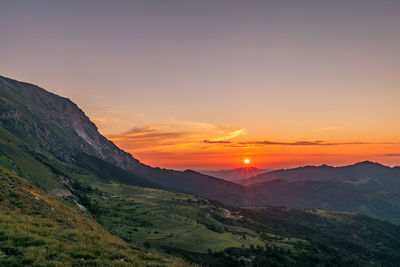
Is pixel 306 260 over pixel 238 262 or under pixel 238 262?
under

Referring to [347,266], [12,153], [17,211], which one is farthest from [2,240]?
[347,266]

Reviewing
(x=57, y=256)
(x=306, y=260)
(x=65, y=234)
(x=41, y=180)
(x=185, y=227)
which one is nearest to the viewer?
(x=57, y=256)

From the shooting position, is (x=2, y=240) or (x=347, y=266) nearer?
(x=2, y=240)

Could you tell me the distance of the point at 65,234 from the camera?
2147cm

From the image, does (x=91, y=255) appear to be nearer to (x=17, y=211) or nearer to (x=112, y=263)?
(x=112, y=263)

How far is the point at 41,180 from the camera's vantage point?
8469 centimetres

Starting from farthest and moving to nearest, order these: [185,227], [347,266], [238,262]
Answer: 1. [347,266]
2. [185,227]
3. [238,262]

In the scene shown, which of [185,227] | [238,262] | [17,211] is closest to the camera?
[17,211]

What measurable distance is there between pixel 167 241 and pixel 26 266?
60.1m

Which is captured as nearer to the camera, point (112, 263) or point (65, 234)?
point (112, 263)

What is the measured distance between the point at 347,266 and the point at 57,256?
169 meters

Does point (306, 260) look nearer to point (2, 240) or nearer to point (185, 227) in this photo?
point (185, 227)

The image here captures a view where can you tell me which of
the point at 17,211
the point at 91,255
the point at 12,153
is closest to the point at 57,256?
the point at 91,255

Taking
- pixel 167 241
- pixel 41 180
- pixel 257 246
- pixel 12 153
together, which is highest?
pixel 12 153
